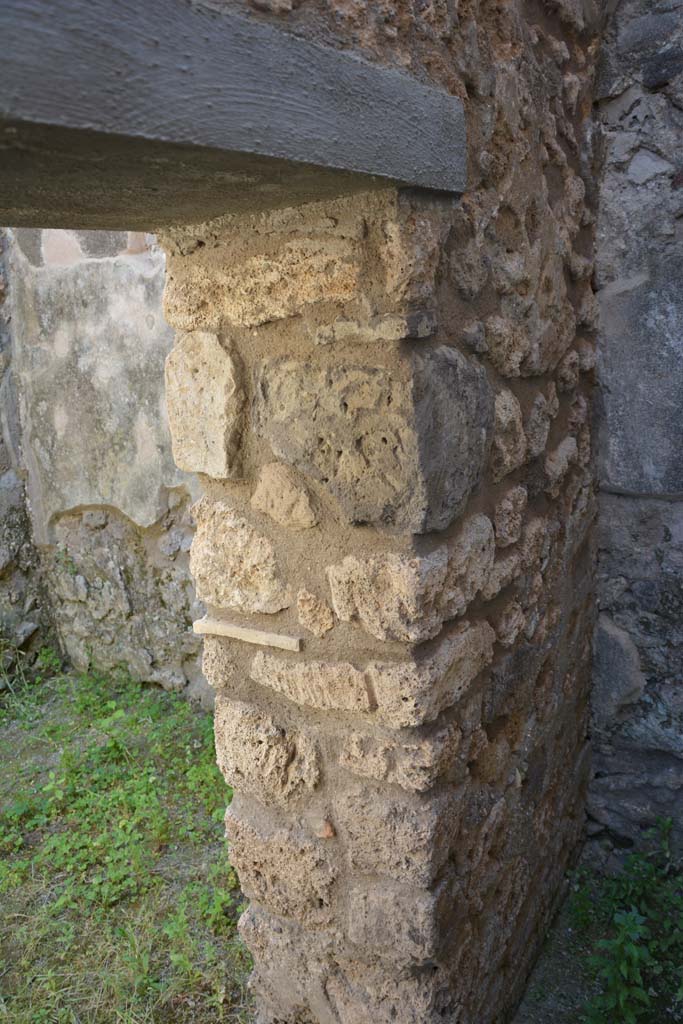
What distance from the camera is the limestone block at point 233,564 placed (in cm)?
145

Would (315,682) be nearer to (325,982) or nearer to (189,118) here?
(325,982)

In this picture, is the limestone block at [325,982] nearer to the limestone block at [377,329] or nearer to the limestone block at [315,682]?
the limestone block at [315,682]

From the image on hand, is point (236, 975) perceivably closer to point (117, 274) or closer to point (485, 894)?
point (485, 894)

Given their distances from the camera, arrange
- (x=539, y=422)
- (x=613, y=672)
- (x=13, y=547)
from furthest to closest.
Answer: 1. (x=13, y=547)
2. (x=613, y=672)
3. (x=539, y=422)

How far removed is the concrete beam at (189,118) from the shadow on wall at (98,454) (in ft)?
6.69

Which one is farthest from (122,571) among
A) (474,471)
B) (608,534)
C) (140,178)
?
(140,178)

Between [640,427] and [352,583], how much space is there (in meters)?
1.29

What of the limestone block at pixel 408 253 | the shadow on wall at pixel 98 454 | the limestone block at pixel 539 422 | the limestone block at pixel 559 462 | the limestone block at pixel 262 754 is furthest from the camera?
the shadow on wall at pixel 98 454

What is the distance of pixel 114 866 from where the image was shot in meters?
2.52

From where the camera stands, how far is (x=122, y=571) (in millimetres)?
3604

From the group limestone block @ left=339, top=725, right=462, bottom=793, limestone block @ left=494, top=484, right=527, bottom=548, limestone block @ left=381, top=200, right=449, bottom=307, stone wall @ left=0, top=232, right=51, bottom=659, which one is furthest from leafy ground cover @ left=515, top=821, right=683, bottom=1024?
stone wall @ left=0, top=232, right=51, bottom=659

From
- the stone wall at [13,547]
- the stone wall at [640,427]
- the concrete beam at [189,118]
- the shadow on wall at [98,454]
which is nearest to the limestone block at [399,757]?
the concrete beam at [189,118]

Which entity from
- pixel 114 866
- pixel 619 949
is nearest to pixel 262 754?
pixel 619 949

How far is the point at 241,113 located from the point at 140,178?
0.16 meters
